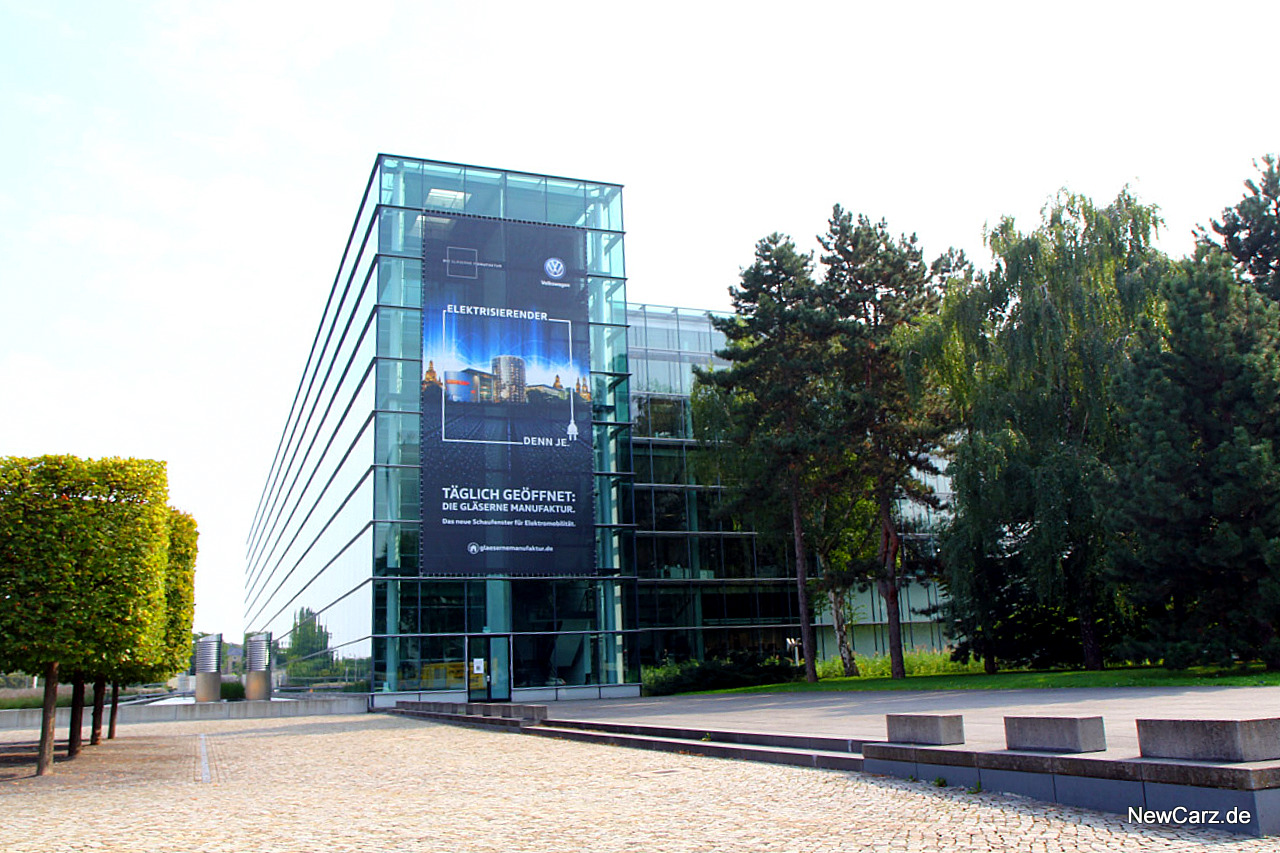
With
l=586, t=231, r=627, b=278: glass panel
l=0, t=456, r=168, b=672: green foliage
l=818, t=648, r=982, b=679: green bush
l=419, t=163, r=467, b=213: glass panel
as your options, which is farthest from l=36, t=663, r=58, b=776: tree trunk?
l=818, t=648, r=982, b=679: green bush

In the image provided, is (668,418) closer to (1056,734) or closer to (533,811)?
(533,811)

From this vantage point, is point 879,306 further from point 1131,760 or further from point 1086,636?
point 1131,760

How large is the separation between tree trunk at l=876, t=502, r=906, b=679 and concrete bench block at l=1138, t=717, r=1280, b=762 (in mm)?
27476

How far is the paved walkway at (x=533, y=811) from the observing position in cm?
782

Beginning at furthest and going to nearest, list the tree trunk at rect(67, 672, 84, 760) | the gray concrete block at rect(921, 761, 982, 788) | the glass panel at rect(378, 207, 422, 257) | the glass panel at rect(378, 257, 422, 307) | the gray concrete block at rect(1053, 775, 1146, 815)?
the glass panel at rect(378, 207, 422, 257) → the glass panel at rect(378, 257, 422, 307) → the tree trunk at rect(67, 672, 84, 760) → the gray concrete block at rect(921, 761, 982, 788) → the gray concrete block at rect(1053, 775, 1146, 815)

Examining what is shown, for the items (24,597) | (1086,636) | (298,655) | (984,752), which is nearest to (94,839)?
(24,597)

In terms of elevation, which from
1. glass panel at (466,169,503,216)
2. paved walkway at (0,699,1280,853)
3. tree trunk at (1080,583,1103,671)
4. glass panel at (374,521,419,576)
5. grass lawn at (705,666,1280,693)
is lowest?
paved walkway at (0,699,1280,853)

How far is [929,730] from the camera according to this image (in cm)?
1100

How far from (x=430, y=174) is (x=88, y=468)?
84.0ft

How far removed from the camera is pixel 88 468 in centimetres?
1605

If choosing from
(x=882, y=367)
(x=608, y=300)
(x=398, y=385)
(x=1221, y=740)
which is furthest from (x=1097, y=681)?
(x=398, y=385)

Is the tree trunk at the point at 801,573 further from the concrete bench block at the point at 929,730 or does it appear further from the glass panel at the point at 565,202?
the concrete bench block at the point at 929,730

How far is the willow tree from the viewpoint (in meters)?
15.0

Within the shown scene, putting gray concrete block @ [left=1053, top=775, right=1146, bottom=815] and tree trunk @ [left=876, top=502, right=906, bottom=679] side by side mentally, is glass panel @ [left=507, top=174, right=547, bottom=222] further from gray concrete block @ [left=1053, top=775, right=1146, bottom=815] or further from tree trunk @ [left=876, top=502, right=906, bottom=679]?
gray concrete block @ [left=1053, top=775, right=1146, bottom=815]
